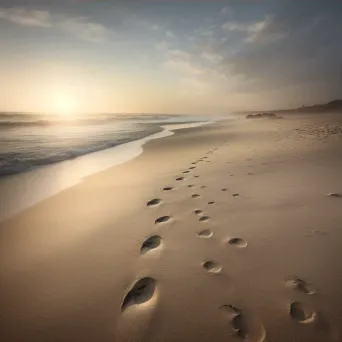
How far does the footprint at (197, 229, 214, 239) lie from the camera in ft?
8.78

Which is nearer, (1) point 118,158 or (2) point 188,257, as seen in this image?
(2) point 188,257

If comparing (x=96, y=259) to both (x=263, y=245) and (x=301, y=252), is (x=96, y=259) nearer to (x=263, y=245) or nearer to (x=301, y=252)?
(x=263, y=245)

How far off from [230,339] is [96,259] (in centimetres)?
150

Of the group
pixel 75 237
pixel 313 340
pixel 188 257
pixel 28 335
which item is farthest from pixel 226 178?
pixel 28 335

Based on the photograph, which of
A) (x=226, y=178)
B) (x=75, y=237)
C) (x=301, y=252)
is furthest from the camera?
(x=226, y=178)

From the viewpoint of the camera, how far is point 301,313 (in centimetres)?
160

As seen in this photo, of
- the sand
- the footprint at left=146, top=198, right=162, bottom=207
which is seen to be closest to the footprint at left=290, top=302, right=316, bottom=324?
the sand

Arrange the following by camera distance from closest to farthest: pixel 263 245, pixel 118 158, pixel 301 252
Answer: pixel 301 252 < pixel 263 245 < pixel 118 158

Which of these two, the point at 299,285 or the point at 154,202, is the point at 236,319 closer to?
the point at 299,285

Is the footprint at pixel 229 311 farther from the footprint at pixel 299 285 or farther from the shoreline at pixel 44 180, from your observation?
the shoreline at pixel 44 180

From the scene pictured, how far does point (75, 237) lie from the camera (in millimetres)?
2842

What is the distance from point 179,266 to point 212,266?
318mm

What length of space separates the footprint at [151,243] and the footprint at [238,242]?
Result: 2.66ft

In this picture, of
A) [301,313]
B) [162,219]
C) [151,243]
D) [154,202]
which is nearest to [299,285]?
[301,313]
